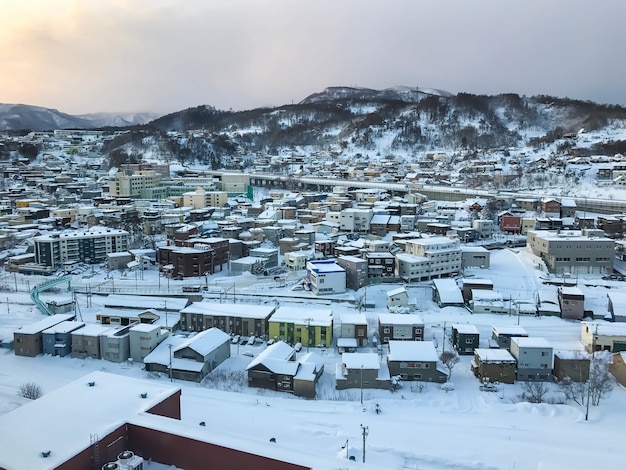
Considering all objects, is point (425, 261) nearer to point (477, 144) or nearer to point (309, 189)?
point (309, 189)

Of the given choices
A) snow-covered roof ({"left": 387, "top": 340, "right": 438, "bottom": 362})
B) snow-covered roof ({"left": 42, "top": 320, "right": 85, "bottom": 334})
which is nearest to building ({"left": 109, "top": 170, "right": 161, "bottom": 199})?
snow-covered roof ({"left": 42, "top": 320, "right": 85, "bottom": 334})

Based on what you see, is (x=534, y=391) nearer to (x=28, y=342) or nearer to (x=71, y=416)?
(x=71, y=416)

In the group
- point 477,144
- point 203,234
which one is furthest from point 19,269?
point 477,144

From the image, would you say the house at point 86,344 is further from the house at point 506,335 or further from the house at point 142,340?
the house at point 506,335

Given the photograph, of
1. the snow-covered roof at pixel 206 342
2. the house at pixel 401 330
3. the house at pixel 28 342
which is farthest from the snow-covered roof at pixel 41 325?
the house at pixel 401 330

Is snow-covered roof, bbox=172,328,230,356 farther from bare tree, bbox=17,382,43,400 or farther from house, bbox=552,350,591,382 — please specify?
house, bbox=552,350,591,382

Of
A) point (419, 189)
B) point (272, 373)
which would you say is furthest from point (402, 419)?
point (419, 189)
